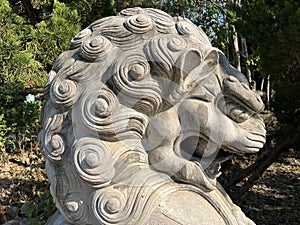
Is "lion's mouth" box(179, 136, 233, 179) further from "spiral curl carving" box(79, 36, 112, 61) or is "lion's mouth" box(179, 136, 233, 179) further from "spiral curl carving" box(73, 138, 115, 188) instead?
"spiral curl carving" box(79, 36, 112, 61)

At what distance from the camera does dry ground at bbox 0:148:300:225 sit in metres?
3.96

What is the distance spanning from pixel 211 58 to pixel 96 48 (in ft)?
1.14

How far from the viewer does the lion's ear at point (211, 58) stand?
1432mm

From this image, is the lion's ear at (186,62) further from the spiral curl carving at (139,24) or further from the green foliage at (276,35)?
the green foliage at (276,35)

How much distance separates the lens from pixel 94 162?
1335 mm

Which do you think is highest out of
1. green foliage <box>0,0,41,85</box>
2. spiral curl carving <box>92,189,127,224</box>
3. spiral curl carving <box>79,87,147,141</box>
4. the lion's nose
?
the lion's nose

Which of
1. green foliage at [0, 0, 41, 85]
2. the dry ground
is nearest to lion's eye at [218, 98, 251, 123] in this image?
the dry ground

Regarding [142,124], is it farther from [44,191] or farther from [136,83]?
[44,191]

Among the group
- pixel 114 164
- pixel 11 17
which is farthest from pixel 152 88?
pixel 11 17

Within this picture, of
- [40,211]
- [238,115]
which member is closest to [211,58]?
[238,115]

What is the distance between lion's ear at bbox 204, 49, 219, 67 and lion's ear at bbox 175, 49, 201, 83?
0.11 ft

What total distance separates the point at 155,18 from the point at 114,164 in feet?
1.58

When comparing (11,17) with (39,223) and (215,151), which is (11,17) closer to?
(39,223)

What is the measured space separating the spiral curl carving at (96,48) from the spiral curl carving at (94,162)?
0.25 m
